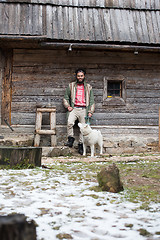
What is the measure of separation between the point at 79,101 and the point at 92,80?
821mm

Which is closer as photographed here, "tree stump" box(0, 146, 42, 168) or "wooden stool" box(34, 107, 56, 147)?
"tree stump" box(0, 146, 42, 168)

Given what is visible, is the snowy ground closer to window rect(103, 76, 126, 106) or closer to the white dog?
the white dog

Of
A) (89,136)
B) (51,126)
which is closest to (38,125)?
(51,126)

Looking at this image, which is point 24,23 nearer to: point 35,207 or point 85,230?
point 35,207

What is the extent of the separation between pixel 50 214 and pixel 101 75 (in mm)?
6175

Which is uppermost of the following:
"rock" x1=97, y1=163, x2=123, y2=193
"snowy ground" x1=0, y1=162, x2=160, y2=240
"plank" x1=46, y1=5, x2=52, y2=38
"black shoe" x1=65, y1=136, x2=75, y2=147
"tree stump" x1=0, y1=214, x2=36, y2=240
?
"plank" x1=46, y1=5, x2=52, y2=38

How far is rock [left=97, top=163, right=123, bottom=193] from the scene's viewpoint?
3209mm

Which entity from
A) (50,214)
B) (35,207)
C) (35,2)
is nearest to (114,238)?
(50,214)

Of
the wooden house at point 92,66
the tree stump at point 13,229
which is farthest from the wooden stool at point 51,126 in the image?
the tree stump at point 13,229

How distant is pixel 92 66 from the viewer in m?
8.02

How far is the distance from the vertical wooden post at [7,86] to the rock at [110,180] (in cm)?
505

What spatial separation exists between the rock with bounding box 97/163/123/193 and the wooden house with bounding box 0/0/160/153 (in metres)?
4.47

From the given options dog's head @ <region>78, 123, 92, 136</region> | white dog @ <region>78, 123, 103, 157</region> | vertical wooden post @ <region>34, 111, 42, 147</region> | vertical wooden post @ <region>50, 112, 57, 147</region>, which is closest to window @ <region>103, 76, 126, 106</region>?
white dog @ <region>78, 123, 103, 157</region>

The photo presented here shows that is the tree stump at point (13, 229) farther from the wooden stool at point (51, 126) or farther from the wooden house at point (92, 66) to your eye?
the wooden house at point (92, 66)
